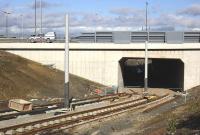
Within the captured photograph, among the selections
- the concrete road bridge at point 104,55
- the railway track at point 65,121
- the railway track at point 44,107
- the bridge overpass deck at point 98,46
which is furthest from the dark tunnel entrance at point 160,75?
the railway track at point 65,121

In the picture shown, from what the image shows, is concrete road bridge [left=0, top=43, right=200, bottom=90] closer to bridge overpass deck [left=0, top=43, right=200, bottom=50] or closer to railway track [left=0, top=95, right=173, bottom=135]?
bridge overpass deck [left=0, top=43, right=200, bottom=50]

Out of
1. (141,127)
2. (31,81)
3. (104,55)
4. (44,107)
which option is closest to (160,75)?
(104,55)

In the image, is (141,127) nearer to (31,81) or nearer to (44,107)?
(44,107)

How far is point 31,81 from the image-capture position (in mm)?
44156

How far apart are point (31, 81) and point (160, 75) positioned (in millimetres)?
37853

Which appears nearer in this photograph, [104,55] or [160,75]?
[104,55]

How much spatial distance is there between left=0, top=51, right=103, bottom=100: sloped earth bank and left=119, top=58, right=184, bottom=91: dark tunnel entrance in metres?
9.55

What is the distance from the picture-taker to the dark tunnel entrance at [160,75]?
194 ft

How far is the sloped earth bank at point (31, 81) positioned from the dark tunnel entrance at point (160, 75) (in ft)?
31.3

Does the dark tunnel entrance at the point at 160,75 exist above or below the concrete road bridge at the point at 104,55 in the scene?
below

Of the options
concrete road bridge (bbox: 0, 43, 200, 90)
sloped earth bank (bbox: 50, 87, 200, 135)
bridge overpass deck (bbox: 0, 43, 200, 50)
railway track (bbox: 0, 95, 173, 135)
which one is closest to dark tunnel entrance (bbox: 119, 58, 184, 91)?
concrete road bridge (bbox: 0, 43, 200, 90)

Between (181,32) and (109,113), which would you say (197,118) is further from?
(181,32)

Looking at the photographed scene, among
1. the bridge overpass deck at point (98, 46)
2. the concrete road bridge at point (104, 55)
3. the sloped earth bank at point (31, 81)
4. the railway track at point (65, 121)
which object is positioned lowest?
the railway track at point (65, 121)

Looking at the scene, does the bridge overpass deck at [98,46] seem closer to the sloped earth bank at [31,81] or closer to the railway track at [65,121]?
the sloped earth bank at [31,81]
